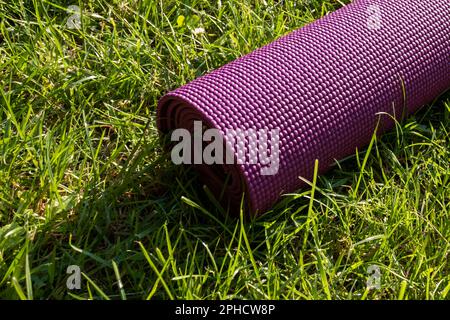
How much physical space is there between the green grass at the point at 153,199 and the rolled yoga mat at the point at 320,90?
0.26 ft

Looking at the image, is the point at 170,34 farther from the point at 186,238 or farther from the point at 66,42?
the point at 186,238

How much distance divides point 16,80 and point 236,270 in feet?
3.33

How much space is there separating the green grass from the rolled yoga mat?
79 millimetres

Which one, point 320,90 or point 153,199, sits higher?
point 320,90

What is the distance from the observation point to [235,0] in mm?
2795

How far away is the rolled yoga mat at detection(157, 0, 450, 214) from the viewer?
79.4 inches

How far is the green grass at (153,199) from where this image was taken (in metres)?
1.95

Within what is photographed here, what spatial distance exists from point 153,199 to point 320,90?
0.55 meters

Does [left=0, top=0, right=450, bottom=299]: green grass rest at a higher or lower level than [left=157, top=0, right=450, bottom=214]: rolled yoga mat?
lower

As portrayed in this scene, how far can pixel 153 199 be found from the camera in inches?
85.7

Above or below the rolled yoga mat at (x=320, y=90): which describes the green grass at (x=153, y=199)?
below

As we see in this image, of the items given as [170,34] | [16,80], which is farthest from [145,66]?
[16,80]

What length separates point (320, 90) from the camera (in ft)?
6.91
